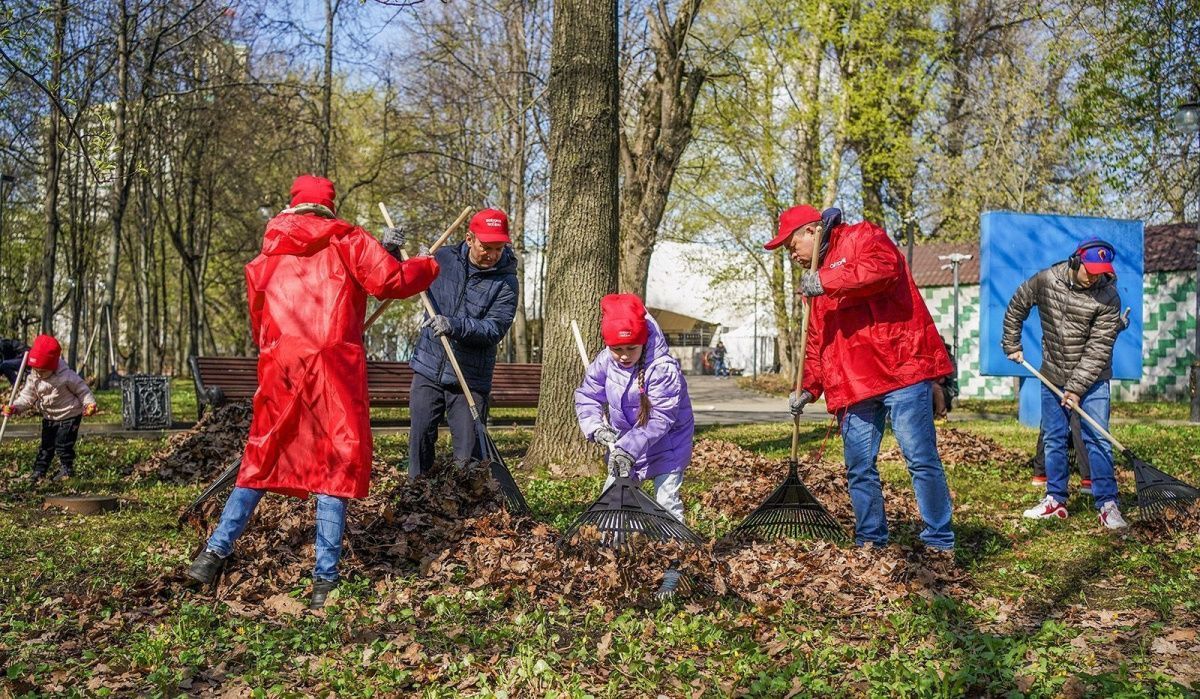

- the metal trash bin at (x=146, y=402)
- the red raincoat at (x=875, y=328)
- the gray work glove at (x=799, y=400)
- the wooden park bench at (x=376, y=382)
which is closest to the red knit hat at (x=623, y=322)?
the red raincoat at (x=875, y=328)

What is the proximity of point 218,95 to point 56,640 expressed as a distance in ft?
73.0

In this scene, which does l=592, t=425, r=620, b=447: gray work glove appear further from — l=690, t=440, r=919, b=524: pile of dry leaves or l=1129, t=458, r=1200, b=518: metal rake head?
l=1129, t=458, r=1200, b=518: metal rake head

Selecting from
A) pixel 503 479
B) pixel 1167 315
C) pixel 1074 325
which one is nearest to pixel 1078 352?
pixel 1074 325

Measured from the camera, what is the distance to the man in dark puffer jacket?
23.8ft

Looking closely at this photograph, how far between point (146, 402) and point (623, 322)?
35.0 feet

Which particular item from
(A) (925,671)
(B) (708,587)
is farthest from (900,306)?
(A) (925,671)

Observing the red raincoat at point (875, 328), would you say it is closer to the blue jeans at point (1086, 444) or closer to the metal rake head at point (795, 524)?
the metal rake head at point (795, 524)

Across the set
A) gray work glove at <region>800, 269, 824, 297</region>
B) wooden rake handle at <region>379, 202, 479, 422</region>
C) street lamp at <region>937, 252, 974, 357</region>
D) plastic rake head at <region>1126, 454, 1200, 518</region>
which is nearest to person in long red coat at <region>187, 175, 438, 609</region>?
wooden rake handle at <region>379, 202, 479, 422</region>

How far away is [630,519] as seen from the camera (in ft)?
17.3

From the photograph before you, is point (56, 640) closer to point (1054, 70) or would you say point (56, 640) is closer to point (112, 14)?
point (112, 14)

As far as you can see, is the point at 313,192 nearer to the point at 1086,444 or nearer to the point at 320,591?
the point at 320,591

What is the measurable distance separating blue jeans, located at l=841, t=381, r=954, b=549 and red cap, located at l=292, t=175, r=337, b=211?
9.21ft

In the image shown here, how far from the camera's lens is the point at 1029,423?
49.1 feet

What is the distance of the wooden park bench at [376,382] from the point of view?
526 inches
